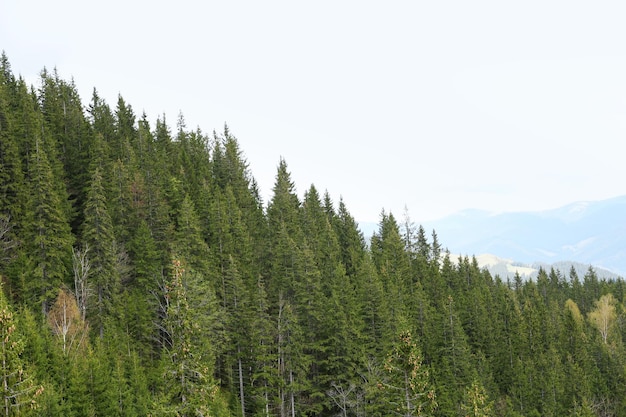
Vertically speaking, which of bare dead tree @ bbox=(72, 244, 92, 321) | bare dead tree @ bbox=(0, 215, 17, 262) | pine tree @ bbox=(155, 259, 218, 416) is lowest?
Answer: pine tree @ bbox=(155, 259, 218, 416)

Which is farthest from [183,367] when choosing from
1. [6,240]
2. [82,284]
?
[6,240]

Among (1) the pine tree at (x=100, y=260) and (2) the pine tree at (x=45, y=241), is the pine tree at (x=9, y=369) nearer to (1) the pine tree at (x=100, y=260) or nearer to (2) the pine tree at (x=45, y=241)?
(2) the pine tree at (x=45, y=241)

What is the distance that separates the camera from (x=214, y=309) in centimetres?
4250

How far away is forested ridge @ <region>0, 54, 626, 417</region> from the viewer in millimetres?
30188

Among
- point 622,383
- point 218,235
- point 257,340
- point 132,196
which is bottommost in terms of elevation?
point 622,383

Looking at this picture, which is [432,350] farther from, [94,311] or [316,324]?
[94,311]

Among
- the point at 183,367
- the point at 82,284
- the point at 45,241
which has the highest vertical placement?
the point at 45,241

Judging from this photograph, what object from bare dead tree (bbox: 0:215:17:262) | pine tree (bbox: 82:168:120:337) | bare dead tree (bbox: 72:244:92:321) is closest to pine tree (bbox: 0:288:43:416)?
bare dead tree (bbox: 72:244:92:321)

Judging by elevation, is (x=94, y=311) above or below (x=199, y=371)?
above

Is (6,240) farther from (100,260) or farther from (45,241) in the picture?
(100,260)

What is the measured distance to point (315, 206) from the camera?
82750 mm

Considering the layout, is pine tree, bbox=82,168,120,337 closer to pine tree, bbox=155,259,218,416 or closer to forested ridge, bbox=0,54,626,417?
forested ridge, bbox=0,54,626,417

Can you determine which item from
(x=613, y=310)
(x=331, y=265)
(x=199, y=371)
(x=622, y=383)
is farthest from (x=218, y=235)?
(x=613, y=310)

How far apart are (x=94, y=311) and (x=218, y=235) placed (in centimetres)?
1980
